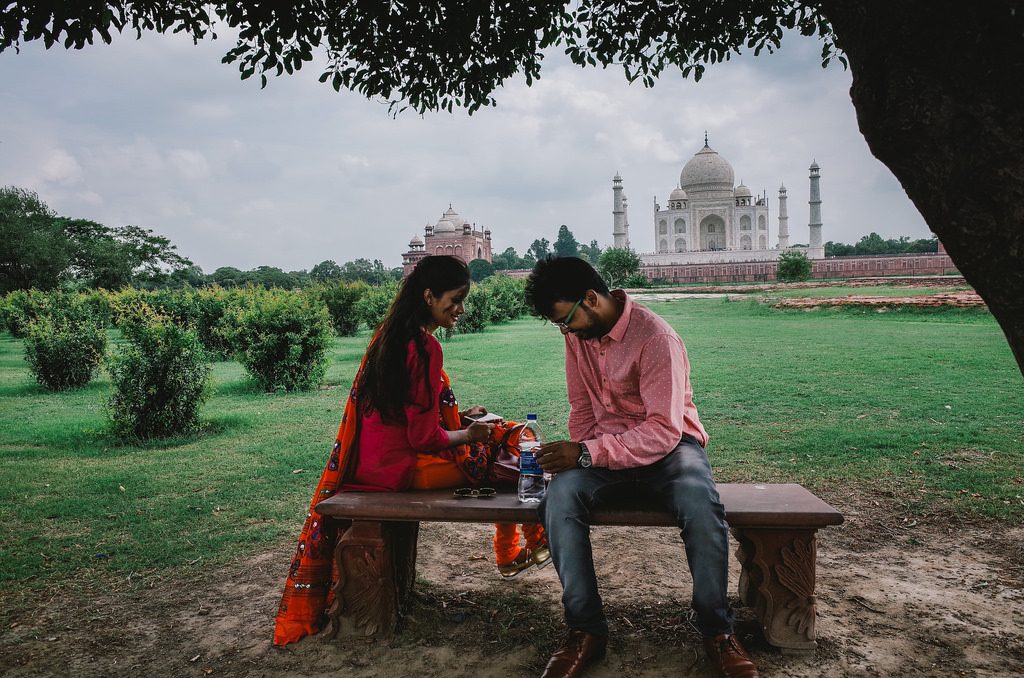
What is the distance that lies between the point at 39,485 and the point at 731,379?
677cm

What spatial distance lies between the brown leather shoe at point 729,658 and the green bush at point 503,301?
17.8 metres

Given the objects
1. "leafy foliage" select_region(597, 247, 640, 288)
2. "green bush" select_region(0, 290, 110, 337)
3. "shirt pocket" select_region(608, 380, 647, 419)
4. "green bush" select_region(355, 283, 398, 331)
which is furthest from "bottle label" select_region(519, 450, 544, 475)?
"leafy foliage" select_region(597, 247, 640, 288)

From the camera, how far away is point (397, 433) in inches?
110

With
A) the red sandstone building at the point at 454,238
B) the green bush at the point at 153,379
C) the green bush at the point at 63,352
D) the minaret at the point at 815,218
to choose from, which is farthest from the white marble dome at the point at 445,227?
the green bush at the point at 153,379

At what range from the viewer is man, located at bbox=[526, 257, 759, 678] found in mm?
2379

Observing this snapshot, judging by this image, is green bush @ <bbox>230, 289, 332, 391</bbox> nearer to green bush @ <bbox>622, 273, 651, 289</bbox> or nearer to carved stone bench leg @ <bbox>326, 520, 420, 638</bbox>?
carved stone bench leg @ <bbox>326, 520, 420, 638</bbox>

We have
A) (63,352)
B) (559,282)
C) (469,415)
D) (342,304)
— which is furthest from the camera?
(342,304)

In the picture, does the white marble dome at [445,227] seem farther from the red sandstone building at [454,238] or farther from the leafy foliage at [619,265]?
the leafy foliage at [619,265]

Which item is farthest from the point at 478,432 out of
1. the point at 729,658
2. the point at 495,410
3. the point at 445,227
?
the point at 445,227

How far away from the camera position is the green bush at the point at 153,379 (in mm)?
6238

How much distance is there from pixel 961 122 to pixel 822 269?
49.7 metres

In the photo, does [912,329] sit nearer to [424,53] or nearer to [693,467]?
[424,53]

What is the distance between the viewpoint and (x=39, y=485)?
4984mm

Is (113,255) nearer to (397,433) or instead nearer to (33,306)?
(33,306)
